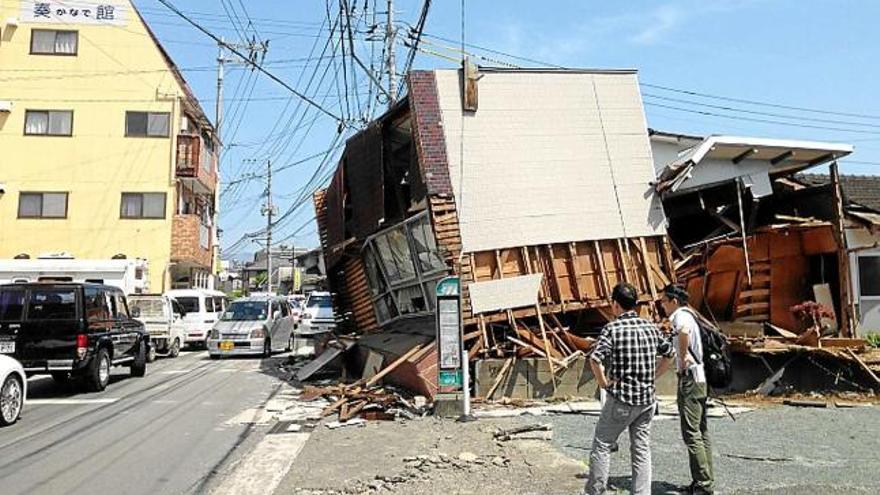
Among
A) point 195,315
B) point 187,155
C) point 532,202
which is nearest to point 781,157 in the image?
point 532,202

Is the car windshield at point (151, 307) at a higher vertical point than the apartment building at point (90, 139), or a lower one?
lower

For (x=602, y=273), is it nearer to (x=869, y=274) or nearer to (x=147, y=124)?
(x=869, y=274)

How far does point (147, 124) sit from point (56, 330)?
20.2 m

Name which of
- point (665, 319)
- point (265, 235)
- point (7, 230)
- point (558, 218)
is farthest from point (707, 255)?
point (265, 235)

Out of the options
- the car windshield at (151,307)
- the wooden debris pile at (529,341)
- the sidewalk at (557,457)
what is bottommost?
the sidewalk at (557,457)

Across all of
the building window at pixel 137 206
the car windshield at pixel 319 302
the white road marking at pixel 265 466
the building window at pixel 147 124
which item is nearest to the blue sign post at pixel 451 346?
the white road marking at pixel 265 466

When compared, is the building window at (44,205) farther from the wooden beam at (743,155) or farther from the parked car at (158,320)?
the wooden beam at (743,155)

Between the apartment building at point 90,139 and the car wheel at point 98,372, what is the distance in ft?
56.1

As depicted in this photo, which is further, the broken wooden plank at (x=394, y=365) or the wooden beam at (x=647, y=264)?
the wooden beam at (x=647, y=264)

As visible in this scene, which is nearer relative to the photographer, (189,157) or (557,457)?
(557,457)

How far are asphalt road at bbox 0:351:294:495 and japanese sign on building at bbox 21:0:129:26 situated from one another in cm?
2001

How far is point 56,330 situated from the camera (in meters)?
12.5

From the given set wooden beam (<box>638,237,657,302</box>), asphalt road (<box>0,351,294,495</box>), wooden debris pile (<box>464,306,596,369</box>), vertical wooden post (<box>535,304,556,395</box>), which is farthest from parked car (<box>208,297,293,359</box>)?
wooden beam (<box>638,237,657,302</box>)

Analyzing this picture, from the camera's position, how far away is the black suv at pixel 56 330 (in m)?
12.4
